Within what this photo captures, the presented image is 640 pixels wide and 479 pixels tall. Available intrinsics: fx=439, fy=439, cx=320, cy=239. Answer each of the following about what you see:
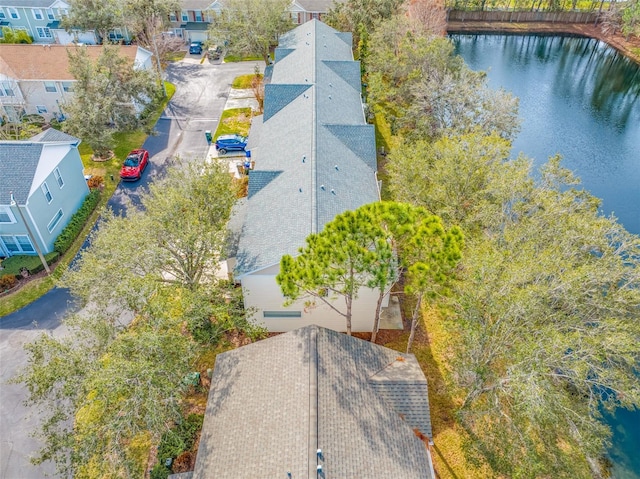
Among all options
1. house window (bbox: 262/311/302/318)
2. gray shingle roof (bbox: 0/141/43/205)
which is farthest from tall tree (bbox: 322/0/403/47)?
house window (bbox: 262/311/302/318)

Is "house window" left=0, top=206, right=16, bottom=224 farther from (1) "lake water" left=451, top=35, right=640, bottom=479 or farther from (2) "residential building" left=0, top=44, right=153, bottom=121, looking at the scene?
(1) "lake water" left=451, top=35, right=640, bottom=479

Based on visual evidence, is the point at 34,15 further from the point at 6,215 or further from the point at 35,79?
the point at 6,215

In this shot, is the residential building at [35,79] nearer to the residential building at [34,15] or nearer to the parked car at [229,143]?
the parked car at [229,143]

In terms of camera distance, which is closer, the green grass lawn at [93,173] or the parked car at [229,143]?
the green grass lawn at [93,173]

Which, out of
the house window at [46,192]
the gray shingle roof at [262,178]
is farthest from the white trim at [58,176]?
the gray shingle roof at [262,178]

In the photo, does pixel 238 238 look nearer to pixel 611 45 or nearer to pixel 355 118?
pixel 355 118

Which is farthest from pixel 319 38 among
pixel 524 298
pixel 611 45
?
pixel 611 45

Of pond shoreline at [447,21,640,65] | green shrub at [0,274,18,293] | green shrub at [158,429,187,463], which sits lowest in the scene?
green shrub at [158,429,187,463]
